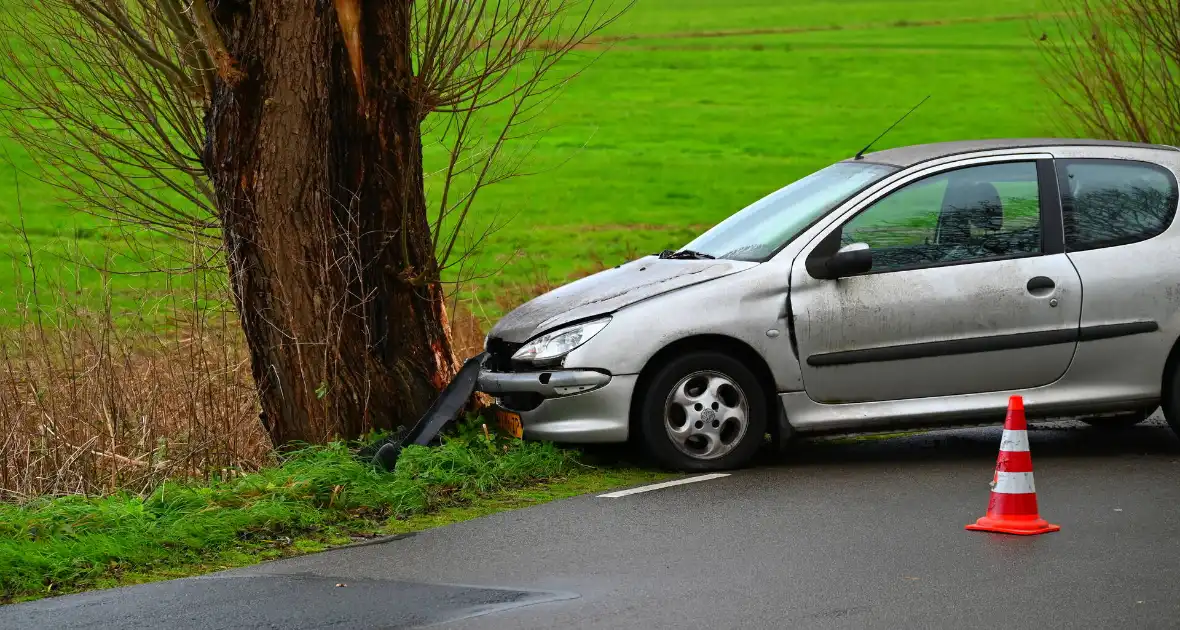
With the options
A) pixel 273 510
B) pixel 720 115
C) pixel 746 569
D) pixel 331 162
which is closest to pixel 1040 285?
pixel 746 569

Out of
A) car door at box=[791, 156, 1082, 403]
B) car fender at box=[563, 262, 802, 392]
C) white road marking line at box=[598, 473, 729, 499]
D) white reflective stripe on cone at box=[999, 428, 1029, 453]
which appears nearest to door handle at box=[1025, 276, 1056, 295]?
car door at box=[791, 156, 1082, 403]

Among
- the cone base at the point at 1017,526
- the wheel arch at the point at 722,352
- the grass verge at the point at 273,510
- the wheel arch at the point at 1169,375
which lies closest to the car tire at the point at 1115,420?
the wheel arch at the point at 1169,375

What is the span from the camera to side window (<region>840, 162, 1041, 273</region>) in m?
8.95

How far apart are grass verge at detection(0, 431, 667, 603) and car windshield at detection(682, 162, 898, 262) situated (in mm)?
1442

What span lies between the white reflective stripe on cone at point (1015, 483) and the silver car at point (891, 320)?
4.95 ft

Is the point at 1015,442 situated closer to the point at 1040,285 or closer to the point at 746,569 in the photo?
the point at 746,569

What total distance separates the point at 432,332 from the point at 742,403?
239 cm

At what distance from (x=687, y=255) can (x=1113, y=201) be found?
240 centimetres

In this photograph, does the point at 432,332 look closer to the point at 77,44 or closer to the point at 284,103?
the point at 284,103

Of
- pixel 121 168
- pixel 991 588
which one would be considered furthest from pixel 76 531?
pixel 121 168

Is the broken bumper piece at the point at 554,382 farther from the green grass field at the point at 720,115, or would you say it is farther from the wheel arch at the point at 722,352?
the green grass field at the point at 720,115

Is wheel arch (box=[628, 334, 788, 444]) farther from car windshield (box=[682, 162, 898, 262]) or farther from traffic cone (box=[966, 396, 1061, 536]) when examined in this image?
traffic cone (box=[966, 396, 1061, 536])

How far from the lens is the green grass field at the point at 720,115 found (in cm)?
3117

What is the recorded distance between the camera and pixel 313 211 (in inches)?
380
